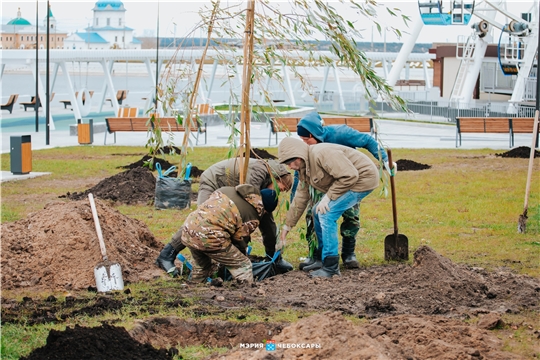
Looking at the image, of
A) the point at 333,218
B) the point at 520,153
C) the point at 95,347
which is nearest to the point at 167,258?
the point at 333,218

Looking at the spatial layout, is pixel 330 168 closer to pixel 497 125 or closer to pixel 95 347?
pixel 95 347

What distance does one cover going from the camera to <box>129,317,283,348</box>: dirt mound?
555cm

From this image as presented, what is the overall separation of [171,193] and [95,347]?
22.2 ft

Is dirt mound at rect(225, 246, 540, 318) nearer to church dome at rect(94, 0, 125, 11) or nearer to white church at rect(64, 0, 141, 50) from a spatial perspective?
white church at rect(64, 0, 141, 50)

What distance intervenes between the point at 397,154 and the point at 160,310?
1373 cm

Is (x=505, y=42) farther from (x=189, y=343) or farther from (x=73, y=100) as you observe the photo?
(x=189, y=343)

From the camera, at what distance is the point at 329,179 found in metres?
7.47

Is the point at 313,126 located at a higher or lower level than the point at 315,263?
higher

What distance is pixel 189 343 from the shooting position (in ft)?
18.3

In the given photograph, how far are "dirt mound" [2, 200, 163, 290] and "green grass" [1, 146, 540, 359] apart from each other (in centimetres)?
36

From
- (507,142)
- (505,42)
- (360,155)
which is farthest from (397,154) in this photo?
(505,42)

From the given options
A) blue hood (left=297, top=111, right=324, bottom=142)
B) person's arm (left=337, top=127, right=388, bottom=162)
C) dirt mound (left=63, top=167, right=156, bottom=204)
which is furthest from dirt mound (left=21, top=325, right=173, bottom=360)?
dirt mound (left=63, top=167, right=156, bottom=204)

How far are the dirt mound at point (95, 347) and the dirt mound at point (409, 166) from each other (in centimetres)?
1186

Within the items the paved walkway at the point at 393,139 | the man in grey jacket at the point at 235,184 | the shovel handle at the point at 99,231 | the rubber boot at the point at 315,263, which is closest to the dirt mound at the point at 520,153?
the paved walkway at the point at 393,139
